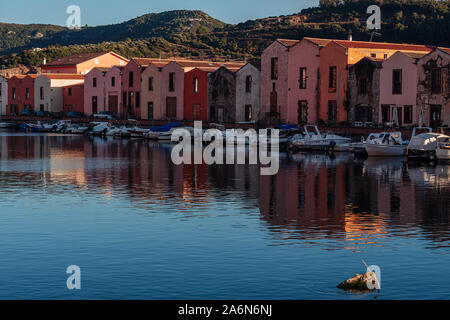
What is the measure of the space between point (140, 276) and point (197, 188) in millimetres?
20615

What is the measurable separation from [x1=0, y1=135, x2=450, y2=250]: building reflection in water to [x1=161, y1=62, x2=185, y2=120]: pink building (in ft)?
115

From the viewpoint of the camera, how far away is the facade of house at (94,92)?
387 feet

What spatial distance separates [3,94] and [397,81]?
85.7 meters

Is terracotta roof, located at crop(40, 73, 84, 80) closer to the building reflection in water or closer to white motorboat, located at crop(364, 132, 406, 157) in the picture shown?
the building reflection in water

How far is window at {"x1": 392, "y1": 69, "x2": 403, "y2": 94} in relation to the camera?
73.9 m

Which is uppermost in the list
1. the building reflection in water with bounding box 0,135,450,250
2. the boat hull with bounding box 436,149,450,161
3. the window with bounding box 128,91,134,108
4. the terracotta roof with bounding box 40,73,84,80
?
the terracotta roof with bounding box 40,73,84,80

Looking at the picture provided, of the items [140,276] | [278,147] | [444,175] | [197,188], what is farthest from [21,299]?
[278,147]

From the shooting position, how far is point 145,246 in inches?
965

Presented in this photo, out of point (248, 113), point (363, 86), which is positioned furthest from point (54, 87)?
point (363, 86)

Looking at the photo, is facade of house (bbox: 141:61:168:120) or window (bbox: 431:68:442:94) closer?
window (bbox: 431:68:442:94)

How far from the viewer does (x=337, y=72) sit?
80375mm

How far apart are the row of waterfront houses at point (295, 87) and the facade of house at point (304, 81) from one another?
4.1 inches

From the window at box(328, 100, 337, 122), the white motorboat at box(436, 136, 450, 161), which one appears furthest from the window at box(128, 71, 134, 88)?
the white motorboat at box(436, 136, 450, 161)

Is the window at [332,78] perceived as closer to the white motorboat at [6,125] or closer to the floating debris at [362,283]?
the floating debris at [362,283]
